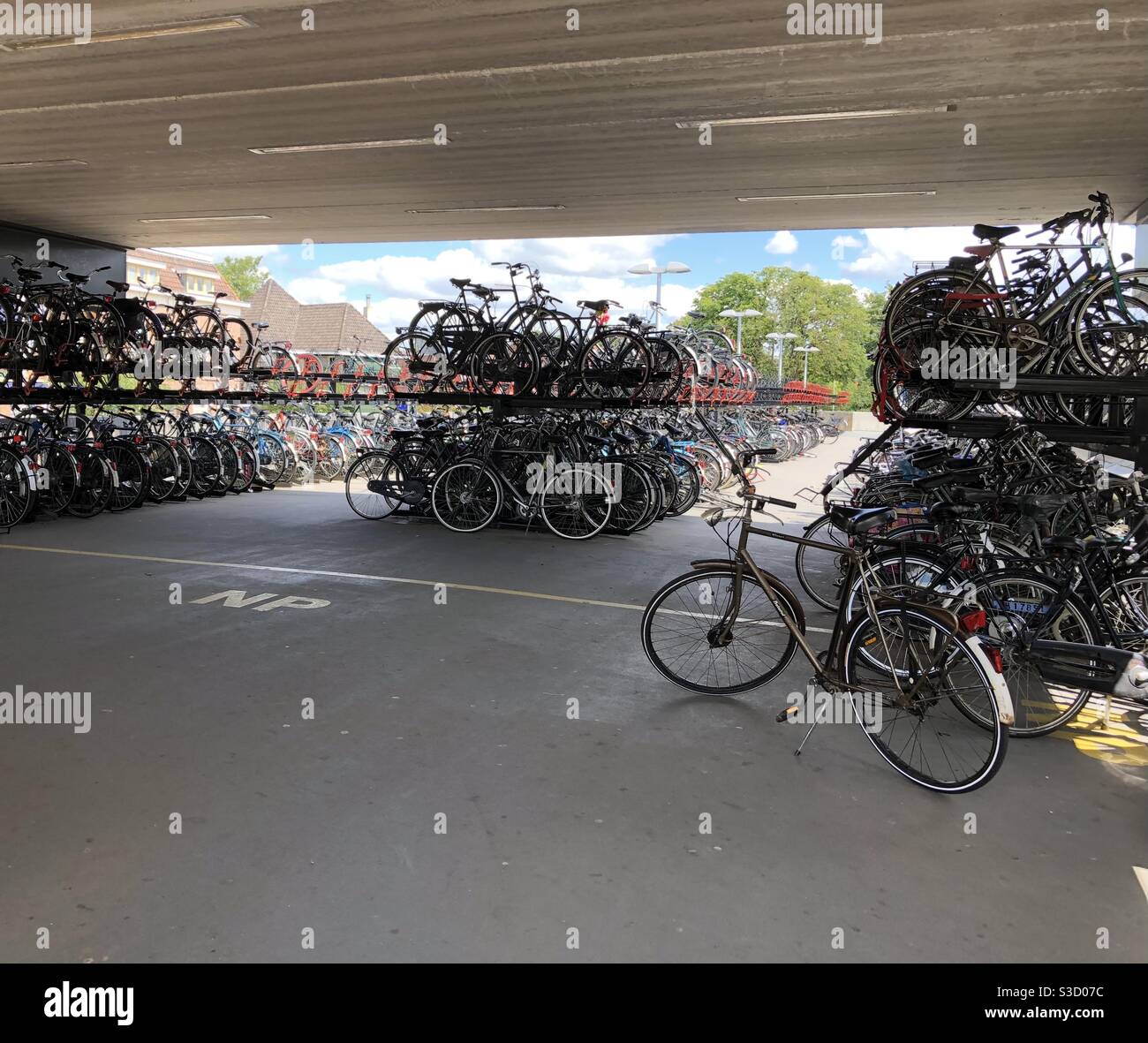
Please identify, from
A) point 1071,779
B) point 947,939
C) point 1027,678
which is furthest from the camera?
point 1027,678

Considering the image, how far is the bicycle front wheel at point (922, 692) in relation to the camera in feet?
10.0

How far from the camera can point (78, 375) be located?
1095cm

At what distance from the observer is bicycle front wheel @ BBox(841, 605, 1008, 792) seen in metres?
3.06

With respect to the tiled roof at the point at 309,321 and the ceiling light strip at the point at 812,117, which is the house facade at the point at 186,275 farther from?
the ceiling light strip at the point at 812,117

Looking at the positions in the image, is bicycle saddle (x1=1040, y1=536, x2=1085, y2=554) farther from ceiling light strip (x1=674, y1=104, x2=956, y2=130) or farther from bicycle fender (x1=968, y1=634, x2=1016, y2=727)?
ceiling light strip (x1=674, y1=104, x2=956, y2=130)

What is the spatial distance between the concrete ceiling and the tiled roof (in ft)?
89.8

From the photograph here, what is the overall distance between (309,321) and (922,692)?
3932cm

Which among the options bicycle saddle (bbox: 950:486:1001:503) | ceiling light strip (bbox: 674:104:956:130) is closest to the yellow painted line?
bicycle saddle (bbox: 950:486:1001:503)

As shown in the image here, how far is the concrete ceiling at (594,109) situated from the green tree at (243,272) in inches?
1638

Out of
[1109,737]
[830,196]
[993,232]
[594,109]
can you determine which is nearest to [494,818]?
[1109,737]

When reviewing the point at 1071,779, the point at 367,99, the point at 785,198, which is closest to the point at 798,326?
the point at 785,198

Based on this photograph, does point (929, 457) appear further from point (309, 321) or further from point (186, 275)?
point (186, 275)

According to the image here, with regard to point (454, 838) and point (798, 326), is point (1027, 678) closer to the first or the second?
point (454, 838)
